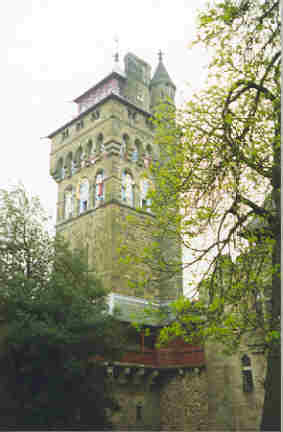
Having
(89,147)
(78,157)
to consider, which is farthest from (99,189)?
(78,157)

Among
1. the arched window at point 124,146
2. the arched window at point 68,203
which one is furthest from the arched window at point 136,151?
the arched window at point 68,203

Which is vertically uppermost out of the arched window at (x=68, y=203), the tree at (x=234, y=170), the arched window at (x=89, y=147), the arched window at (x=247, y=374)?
the arched window at (x=89, y=147)

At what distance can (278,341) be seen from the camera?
273 inches

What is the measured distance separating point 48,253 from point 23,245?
105 cm

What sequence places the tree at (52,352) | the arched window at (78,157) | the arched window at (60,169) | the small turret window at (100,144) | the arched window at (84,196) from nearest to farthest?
1. the tree at (52,352)
2. the small turret window at (100,144)
3. the arched window at (84,196)
4. the arched window at (78,157)
5. the arched window at (60,169)

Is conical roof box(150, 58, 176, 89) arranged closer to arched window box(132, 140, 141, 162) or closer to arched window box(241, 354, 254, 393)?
arched window box(132, 140, 141, 162)

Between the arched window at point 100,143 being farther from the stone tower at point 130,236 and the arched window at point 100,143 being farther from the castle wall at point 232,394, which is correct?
A: the castle wall at point 232,394

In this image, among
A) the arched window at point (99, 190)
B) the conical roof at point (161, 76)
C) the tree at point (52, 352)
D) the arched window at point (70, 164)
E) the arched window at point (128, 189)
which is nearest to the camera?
the tree at point (52, 352)

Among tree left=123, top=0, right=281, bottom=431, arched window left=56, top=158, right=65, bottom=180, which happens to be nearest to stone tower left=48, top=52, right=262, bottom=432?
arched window left=56, top=158, right=65, bottom=180

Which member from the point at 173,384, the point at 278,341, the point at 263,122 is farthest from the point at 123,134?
the point at 278,341

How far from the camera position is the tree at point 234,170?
757 centimetres

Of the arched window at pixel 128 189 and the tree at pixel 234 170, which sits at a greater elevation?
the arched window at pixel 128 189

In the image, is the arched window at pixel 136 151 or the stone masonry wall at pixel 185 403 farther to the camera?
the arched window at pixel 136 151

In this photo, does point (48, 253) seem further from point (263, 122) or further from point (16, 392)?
point (263, 122)
